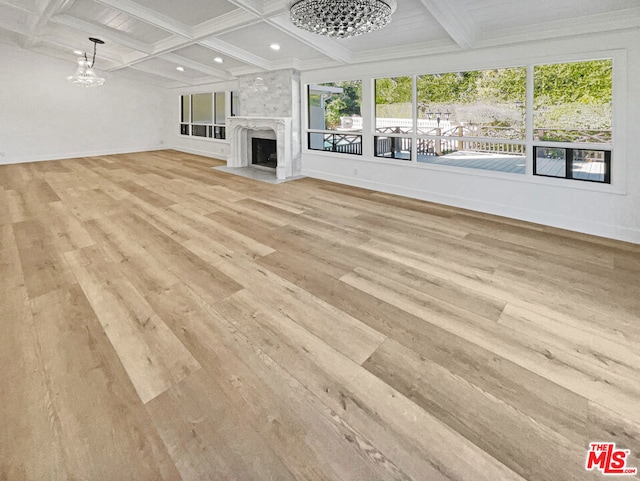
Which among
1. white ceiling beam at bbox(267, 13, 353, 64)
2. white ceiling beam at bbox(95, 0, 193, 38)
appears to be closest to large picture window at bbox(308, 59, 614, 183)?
white ceiling beam at bbox(267, 13, 353, 64)

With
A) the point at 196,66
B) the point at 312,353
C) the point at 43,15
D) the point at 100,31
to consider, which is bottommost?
the point at 312,353

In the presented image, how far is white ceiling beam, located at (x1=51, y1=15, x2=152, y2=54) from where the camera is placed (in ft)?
20.1

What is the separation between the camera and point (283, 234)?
13.6 feet

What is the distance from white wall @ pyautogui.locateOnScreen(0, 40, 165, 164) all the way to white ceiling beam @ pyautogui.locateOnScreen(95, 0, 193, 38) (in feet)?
19.9

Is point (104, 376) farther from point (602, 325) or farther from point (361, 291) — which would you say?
point (602, 325)

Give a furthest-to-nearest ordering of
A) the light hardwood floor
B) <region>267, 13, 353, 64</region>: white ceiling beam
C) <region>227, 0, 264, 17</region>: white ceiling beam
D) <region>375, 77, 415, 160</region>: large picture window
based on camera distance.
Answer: <region>375, 77, 415, 160</region>: large picture window, <region>267, 13, 353, 64</region>: white ceiling beam, <region>227, 0, 264, 17</region>: white ceiling beam, the light hardwood floor

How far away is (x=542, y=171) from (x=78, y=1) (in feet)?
23.4

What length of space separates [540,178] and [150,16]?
6.06 meters

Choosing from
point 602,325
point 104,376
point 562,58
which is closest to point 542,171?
point 562,58

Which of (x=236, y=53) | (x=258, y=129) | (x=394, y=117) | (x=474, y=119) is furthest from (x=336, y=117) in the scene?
(x=474, y=119)

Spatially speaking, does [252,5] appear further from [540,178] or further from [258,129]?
[540,178]

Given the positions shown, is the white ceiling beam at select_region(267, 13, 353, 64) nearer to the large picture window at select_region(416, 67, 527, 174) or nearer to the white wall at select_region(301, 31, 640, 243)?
the white wall at select_region(301, 31, 640, 243)

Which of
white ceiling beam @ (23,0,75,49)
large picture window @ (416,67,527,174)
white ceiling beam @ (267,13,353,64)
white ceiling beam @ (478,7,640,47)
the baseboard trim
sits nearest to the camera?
white ceiling beam @ (478,7,640,47)

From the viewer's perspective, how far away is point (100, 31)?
6562mm
